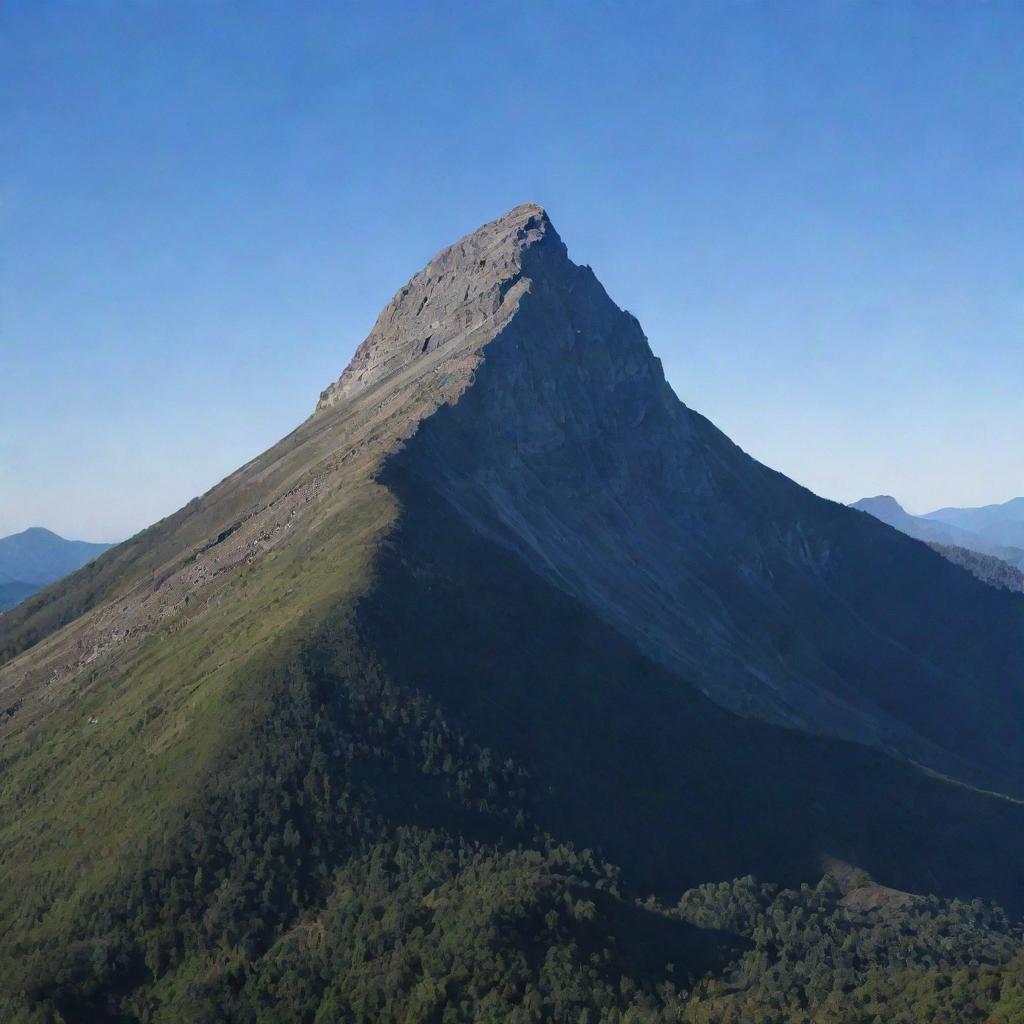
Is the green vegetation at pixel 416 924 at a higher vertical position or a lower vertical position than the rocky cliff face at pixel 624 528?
lower

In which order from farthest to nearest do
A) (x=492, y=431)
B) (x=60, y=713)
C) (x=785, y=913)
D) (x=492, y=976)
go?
(x=492, y=431), (x=60, y=713), (x=785, y=913), (x=492, y=976)

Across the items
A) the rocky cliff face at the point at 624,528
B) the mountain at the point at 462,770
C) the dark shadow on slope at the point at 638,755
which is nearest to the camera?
the mountain at the point at 462,770

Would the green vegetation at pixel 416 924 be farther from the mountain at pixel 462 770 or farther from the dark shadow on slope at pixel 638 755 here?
the dark shadow on slope at pixel 638 755

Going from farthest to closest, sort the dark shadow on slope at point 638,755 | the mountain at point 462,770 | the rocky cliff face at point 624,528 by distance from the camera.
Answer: the rocky cliff face at point 624,528 < the dark shadow on slope at point 638,755 < the mountain at point 462,770

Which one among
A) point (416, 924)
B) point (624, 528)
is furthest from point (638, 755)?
point (624, 528)

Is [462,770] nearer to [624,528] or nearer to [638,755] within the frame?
[638,755]

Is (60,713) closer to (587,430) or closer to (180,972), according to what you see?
(180,972)

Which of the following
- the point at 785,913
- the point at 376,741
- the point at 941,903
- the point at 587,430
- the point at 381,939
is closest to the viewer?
the point at 381,939

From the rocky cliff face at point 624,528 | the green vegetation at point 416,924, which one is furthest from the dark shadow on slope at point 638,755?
the rocky cliff face at point 624,528

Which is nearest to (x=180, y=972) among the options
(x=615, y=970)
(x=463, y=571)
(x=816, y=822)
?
(x=615, y=970)
